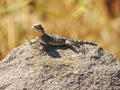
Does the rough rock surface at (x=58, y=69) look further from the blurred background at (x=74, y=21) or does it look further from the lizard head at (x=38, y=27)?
the blurred background at (x=74, y=21)

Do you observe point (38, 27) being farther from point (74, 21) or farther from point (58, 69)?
point (74, 21)

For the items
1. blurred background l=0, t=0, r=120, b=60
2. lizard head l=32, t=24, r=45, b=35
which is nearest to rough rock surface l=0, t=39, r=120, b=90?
lizard head l=32, t=24, r=45, b=35

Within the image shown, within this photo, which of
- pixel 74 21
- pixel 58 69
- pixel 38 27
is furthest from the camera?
pixel 74 21

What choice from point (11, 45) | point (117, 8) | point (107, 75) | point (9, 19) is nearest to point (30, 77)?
point (107, 75)

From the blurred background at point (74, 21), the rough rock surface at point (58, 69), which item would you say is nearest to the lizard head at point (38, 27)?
the rough rock surface at point (58, 69)

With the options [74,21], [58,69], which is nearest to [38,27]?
[58,69]

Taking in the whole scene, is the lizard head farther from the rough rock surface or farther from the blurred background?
the blurred background
